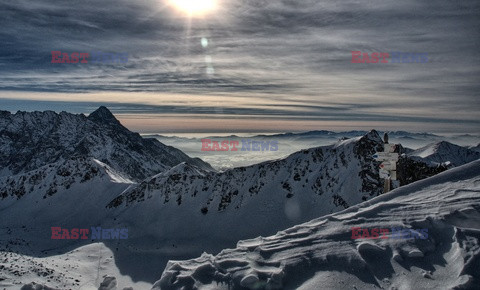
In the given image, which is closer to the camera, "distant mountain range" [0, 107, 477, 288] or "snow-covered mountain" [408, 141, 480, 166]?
"distant mountain range" [0, 107, 477, 288]

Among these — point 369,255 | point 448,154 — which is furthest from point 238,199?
point 448,154

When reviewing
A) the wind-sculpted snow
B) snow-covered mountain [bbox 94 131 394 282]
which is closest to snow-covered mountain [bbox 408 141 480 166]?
snow-covered mountain [bbox 94 131 394 282]

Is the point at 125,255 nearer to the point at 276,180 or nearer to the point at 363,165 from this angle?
the point at 276,180

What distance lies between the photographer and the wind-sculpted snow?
11.9 m

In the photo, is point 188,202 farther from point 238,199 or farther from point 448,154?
point 448,154

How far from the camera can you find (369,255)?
1344 cm

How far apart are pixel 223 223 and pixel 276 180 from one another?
15.6 m

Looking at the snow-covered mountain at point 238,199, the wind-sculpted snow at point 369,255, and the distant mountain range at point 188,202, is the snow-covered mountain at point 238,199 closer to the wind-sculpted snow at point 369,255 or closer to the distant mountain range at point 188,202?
the distant mountain range at point 188,202

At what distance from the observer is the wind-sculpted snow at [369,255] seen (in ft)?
39.0

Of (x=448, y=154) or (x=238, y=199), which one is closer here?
(x=238, y=199)

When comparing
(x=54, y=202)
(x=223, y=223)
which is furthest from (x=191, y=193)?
(x=54, y=202)

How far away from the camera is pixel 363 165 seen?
61031 mm

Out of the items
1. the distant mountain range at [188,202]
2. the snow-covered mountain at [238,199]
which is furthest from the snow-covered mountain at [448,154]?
the distant mountain range at [188,202]

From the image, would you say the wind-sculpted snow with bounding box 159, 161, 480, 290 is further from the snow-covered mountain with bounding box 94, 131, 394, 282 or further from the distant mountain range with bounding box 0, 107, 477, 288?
the snow-covered mountain with bounding box 94, 131, 394, 282
